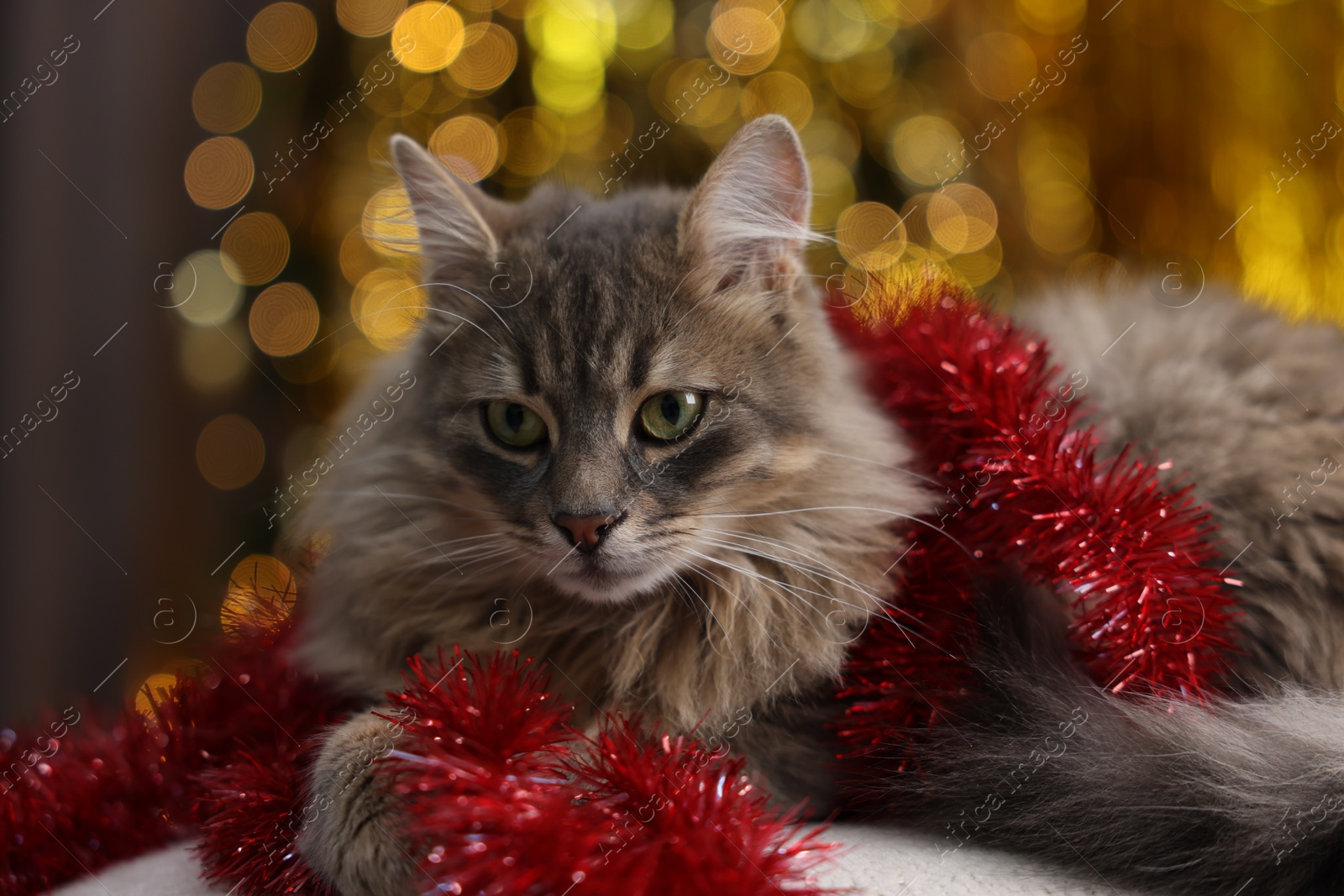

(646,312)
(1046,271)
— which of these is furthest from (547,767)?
(1046,271)

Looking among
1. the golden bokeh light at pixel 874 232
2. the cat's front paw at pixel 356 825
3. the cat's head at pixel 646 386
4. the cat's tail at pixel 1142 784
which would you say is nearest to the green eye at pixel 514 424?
the cat's head at pixel 646 386

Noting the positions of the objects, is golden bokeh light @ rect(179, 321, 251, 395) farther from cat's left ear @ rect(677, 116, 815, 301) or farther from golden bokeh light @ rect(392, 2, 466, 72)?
cat's left ear @ rect(677, 116, 815, 301)

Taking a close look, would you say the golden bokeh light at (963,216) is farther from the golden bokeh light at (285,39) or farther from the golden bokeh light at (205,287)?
the golden bokeh light at (205,287)

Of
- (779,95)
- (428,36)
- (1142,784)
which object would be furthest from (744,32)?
(1142,784)

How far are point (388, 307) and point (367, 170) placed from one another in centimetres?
124

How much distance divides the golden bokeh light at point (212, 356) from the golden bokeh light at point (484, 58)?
954 mm

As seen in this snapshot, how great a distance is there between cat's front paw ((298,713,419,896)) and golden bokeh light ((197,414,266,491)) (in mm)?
1812

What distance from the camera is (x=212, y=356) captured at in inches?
102

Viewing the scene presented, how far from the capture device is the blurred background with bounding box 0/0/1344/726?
7.04 ft

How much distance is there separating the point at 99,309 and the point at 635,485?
210 centimetres

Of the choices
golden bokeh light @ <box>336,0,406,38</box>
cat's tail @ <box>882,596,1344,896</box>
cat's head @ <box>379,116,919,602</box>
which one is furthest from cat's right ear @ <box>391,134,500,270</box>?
golden bokeh light @ <box>336,0,406,38</box>

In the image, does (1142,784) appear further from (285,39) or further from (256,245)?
(285,39)

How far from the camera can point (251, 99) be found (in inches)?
98.8

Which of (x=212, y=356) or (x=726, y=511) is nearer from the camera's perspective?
(x=726, y=511)
